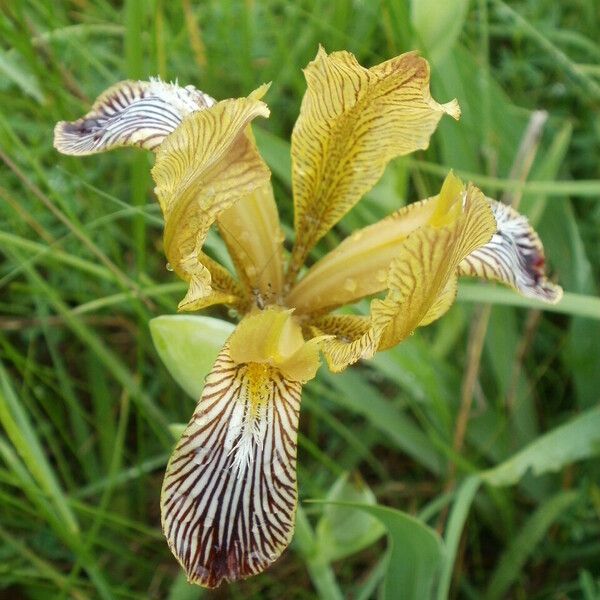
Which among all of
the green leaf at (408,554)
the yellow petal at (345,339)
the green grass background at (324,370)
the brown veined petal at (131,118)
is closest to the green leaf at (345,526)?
the green grass background at (324,370)

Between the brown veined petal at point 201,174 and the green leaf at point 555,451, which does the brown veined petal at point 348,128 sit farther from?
the green leaf at point 555,451

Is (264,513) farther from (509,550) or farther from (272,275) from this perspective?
(509,550)

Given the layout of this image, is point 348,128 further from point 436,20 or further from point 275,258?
point 436,20

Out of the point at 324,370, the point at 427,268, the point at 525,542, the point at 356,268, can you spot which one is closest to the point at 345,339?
the point at 356,268

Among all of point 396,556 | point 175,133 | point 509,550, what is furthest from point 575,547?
point 175,133

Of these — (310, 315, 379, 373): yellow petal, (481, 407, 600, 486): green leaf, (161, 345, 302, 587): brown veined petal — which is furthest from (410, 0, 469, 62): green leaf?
(161, 345, 302, 587): brown veined petal

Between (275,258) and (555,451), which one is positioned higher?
(275,258)
